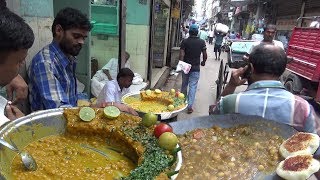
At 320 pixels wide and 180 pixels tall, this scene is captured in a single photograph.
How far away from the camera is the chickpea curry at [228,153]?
1.87 m

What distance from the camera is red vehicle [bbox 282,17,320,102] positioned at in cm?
669

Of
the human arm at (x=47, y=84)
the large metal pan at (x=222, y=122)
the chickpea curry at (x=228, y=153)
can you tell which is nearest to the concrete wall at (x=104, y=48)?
the human arm at (x=47, y=84)

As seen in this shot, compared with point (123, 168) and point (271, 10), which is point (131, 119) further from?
point (271, 10)

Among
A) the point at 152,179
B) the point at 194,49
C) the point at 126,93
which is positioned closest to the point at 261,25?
the point at 194,49

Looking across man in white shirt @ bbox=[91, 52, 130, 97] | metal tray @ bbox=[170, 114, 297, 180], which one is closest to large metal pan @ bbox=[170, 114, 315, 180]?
metal tray @ bbox=[170, 114, 297, 180]

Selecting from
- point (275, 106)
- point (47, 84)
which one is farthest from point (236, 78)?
point (47, 84)

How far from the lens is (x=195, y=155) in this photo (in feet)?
6.59

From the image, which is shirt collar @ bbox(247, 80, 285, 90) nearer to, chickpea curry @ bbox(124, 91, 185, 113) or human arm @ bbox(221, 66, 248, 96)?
human arm @ bbox(221, 66, 248, 96)

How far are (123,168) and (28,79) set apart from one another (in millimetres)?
1420

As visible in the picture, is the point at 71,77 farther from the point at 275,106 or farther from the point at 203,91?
the point at 203,91

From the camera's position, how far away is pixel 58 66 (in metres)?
2.66

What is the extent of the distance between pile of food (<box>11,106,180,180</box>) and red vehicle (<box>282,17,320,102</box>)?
5.27 metres

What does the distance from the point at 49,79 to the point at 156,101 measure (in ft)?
6.85

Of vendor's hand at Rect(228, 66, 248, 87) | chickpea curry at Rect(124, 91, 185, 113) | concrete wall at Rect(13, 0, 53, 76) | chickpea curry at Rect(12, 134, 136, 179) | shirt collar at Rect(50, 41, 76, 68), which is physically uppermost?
concrete wall at Rect(13, 0, 53, 76)
